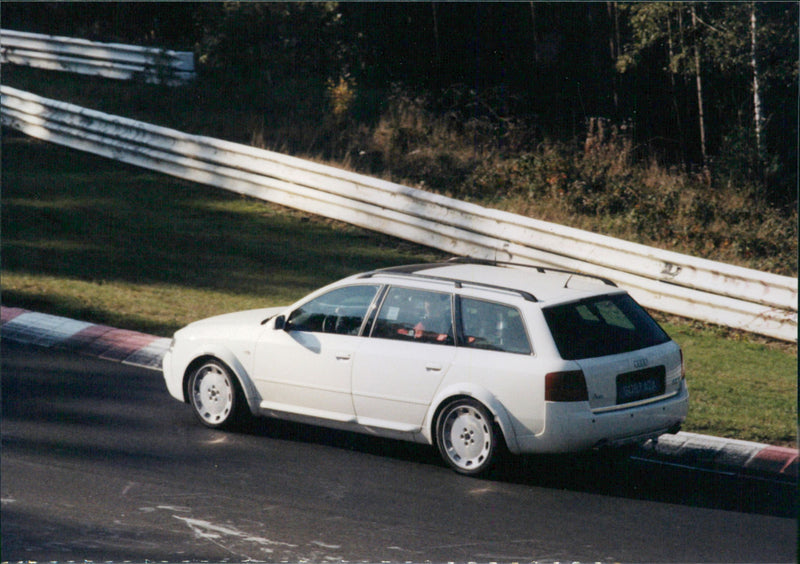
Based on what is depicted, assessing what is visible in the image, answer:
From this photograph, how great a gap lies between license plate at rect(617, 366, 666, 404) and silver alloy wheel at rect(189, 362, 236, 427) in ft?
10.8

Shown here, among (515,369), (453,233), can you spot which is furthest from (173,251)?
(515,369)

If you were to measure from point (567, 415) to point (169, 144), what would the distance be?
41.2ft

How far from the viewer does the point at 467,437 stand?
7898mm

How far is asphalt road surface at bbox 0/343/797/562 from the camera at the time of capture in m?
6.22

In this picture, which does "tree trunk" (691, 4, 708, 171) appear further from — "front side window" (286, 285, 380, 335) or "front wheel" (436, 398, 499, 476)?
"front wheel" (436, 398, 499, 476)

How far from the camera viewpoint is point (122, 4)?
29.3 m

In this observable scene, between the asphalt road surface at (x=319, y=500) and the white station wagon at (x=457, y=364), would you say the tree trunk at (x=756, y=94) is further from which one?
the asphalt road surface at (x=319, y=500)

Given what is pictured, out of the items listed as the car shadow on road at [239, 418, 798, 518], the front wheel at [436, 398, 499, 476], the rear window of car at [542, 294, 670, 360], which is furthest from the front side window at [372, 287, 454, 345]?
the car shadow on road at [239, 418, 798, 518]

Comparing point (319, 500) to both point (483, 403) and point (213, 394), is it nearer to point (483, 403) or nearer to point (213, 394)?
point (483, 403)

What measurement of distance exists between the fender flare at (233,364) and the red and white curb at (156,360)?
1.88 metres

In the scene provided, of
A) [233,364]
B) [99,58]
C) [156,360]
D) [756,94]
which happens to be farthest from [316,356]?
[99,58]

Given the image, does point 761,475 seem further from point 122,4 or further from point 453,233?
point 122,4

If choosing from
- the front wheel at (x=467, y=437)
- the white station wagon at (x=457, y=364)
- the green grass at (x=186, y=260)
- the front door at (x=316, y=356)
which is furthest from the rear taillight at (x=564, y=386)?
the green grass at (x=186, y=260)

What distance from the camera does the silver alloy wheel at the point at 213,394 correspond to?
893cm
